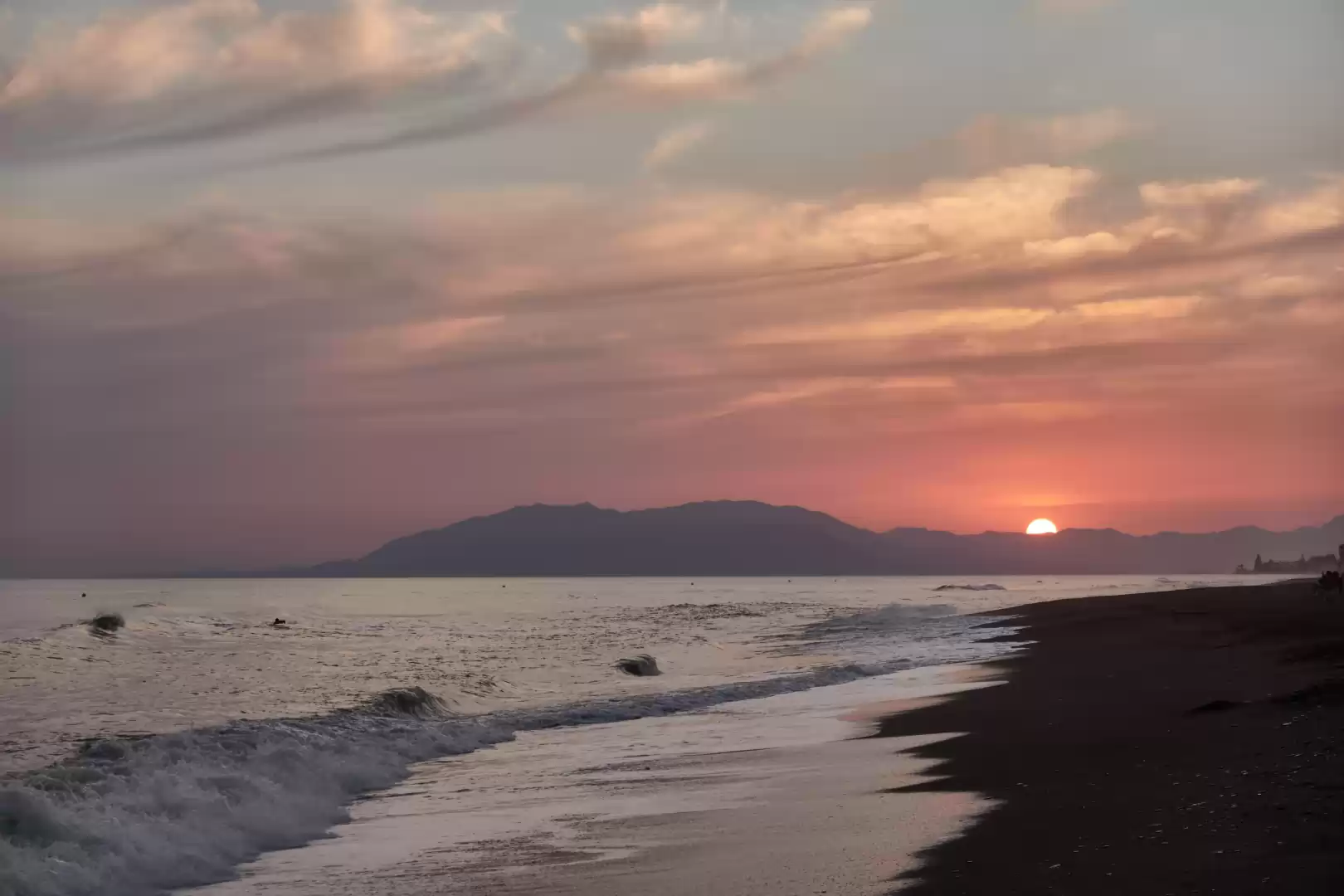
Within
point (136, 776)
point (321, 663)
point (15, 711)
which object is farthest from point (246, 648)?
point (136, 776)

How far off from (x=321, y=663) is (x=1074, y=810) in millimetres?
33904

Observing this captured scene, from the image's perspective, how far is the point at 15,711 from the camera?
84.2 feet

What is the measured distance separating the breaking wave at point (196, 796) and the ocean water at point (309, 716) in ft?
0.10

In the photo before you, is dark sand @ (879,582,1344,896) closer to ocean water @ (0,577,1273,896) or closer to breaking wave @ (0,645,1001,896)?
ocean water @ (0,577,1273,896)

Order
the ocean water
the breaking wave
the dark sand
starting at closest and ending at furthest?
the dark sand
the breaking wave
the ocean water

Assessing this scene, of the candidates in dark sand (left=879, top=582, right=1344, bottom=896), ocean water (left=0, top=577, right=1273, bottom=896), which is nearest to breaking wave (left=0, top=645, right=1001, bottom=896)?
ocean water (left=0, top=577, right=1273, bottom=896)

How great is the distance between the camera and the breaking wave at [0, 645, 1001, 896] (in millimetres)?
11539

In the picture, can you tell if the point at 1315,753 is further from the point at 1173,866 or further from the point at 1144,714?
the point at 1144,714

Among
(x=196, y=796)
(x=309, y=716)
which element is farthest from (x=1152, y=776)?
(x=309, y=716)

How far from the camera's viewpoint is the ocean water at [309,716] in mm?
12422

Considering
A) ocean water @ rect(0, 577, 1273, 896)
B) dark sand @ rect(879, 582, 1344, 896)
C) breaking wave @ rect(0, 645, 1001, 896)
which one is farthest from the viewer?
ocean water @ rect(0, 577, 1273, 896)

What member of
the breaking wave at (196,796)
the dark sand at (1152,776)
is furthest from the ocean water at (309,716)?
the dark sand at (1152,776)

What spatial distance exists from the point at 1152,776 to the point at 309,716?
1742 centimetres

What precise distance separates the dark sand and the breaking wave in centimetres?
762
